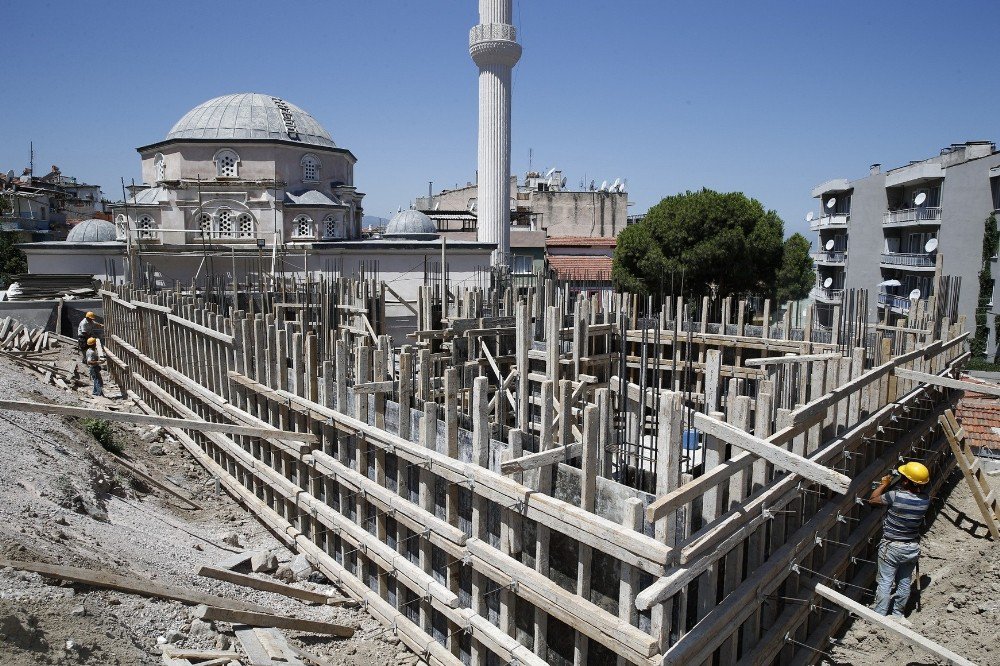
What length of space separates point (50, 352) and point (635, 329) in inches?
614

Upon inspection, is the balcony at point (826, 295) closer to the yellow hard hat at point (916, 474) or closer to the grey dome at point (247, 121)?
the grey dome at point (247, 121)

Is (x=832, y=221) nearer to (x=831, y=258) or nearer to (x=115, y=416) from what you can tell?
(x=831, y=258)

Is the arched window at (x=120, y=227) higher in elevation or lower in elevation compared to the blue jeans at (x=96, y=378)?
higher

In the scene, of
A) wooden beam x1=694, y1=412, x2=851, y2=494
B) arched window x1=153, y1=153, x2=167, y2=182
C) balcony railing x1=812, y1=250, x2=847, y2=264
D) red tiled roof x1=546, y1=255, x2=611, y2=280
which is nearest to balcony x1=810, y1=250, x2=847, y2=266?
balcony railing x1=812, y1=250, x2=847, y2=264

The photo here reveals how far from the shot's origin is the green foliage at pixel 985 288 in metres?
29.1

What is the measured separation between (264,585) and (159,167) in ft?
103

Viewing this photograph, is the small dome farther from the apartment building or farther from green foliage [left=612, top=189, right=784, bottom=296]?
the apartment building

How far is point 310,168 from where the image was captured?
34594 millimetres

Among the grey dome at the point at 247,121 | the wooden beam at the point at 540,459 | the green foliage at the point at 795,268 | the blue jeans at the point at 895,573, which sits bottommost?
the blue jeans at the point at 895,573

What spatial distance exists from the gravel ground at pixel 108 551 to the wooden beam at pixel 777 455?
4289 mm

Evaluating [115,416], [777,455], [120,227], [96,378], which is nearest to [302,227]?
[120,227]

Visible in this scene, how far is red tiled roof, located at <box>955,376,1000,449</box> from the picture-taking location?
1401 cm

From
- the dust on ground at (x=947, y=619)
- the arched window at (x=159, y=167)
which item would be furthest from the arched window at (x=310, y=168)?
the dust on ground at (x=947, y=619)

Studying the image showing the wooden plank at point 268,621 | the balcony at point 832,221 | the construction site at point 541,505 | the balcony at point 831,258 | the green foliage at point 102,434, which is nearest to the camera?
the construction site at point 541,505
